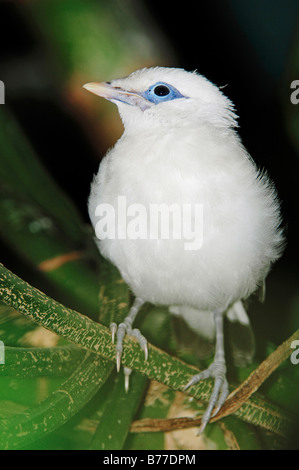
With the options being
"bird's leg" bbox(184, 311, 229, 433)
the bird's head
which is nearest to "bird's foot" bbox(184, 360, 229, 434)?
"bird's leg" bbox(184, 311, 229, 433)

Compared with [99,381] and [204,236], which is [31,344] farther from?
[204,236]

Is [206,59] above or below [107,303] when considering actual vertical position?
above

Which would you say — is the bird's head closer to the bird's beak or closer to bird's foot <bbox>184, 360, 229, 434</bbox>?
the bird's beak

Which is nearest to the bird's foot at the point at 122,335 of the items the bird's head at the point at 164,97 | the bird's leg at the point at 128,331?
the bird's leg at the point at 128,331

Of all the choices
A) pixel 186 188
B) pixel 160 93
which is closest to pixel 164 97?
pixel 160 93

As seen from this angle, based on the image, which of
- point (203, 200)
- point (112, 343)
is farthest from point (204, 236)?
point (112, 343)

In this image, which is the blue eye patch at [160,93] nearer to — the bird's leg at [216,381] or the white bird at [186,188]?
the white bird at [186,188]

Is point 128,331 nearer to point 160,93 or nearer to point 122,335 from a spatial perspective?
point 122,335
